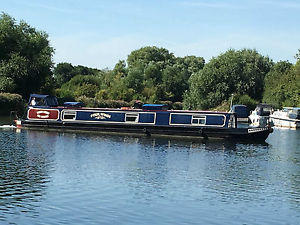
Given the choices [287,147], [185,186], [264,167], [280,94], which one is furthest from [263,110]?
[185,186]

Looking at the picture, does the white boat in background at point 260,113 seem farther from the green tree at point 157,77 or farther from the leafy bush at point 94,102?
the green tree at point 157,77

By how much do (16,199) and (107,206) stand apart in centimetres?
352

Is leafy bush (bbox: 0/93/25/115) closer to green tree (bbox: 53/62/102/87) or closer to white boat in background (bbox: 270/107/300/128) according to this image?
white boat in background (bbox: 270/107/300/128)

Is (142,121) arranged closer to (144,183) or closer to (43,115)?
(43,115)

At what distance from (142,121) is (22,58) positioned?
3055cm

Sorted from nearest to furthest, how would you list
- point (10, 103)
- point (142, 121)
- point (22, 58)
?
1. point (142, 121)
2. point (10, 103)
3. point (22, 58)

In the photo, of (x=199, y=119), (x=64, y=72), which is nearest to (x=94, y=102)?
(x=199, y=119)

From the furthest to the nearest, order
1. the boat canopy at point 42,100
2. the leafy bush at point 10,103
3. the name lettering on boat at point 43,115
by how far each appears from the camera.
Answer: the leafy bush at point 10,103
the boat canopy at point 42,100
the name lettering on boat at point 43,115

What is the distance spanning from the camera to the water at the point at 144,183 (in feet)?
64.3

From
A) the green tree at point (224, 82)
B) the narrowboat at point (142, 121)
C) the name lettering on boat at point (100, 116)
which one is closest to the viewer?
the narrowboat at point (142, 121)

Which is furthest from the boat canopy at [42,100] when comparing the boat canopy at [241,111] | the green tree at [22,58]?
the boat canopy at [241,111]

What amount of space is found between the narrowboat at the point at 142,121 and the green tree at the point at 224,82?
137 ft

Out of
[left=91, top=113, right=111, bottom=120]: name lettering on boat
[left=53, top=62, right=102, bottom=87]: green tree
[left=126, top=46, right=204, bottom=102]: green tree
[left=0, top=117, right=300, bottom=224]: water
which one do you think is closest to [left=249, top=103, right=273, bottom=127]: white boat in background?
[left=126, top=46, right=204, bottom=102]: green tree

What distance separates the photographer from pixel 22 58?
7275 cm
